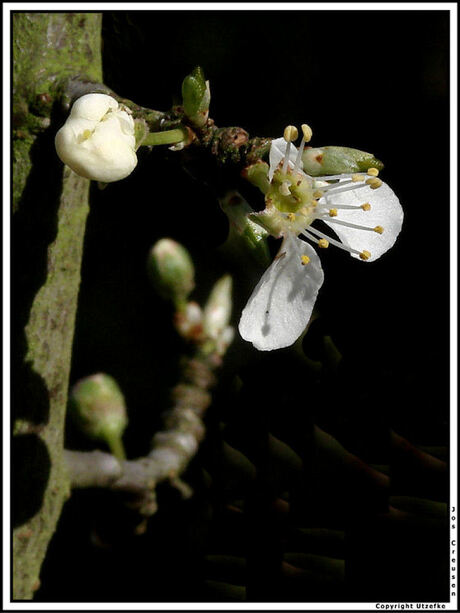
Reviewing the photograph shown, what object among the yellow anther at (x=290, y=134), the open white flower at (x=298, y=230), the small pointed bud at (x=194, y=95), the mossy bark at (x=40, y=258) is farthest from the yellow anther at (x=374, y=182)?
the mossy bark at (x=40, y=258)

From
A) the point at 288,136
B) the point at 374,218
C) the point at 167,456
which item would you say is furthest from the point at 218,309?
the point at 288,136

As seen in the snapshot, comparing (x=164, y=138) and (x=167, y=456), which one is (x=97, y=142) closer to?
(x=164, y=138)

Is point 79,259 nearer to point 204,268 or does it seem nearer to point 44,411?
point 44,411

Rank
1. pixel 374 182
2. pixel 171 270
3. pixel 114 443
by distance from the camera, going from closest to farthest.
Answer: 1. pixel 374 182
2. pixel 114 443
3. pixel 171 270

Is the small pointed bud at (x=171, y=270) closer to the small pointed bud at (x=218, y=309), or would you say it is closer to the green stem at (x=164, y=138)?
the small pointed bud at (x=218, y=309)

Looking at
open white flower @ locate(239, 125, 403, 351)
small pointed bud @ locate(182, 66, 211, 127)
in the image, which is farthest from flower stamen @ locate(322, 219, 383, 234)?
small pointed bud @ locate(182, 66, 211, 127)

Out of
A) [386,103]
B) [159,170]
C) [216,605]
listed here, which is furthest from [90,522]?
[386,103]
